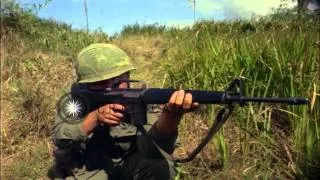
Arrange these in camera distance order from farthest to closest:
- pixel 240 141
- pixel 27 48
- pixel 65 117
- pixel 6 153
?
1. pixel 27 48
2. pixel 6 153
3. pixel 240 141
4. pixel 65 117

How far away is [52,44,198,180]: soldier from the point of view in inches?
Answer: 141

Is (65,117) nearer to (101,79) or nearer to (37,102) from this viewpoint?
(101,79)

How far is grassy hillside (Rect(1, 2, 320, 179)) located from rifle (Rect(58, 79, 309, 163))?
1.19m

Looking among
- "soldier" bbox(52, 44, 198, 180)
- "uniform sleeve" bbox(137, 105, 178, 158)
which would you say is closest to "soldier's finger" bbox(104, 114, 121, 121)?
"soldier" bbox(52, 44, 198, 180)

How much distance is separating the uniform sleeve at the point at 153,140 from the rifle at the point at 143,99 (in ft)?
0.21

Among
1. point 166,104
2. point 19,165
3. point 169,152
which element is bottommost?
point 19,165

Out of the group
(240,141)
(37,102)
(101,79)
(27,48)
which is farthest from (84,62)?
(27,48)

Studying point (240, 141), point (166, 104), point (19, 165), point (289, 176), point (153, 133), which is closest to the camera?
point (166, 104)

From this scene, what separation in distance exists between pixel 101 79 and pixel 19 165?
2365mm

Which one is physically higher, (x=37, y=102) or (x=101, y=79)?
(x=101, y=79)

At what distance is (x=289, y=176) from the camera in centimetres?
463

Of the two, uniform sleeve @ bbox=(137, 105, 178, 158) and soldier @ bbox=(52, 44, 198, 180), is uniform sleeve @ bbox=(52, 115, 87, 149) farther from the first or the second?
uniform sleeve @ bbox=(137, 105, 178, 158)

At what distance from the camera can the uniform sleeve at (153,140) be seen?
358 cm

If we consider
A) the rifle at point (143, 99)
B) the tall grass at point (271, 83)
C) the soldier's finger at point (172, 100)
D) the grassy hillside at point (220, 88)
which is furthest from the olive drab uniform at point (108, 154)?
the tall grass at point (271, 83)
